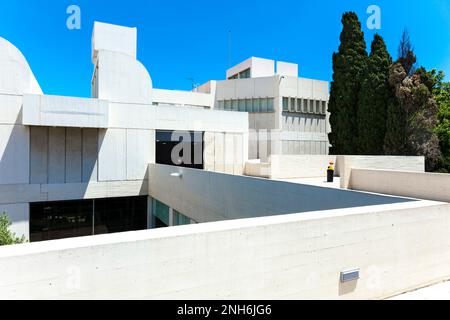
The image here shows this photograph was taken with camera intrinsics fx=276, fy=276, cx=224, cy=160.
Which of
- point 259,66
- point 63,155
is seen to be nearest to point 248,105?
point 259,66

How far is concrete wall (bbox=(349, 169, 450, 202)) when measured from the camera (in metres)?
6.46

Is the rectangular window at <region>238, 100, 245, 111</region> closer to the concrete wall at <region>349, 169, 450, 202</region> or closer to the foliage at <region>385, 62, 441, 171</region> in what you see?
the foliage at <region>385, 62, 441, 171</region>

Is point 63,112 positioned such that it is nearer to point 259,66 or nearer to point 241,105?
point 241,105

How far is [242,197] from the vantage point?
9695 mm

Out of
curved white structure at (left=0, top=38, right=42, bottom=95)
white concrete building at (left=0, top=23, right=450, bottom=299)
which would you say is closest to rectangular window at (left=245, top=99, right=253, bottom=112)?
white concrete building at (left=0, top=23, right=450, bottom=299)

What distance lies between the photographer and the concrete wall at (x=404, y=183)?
6463 millimetres

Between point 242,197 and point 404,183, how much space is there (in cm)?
485

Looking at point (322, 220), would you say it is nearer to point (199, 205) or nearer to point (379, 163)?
point (199, 205)

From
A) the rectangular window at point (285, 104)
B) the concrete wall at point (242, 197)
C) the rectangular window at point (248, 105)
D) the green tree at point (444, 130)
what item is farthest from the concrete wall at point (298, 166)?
the rectangular window at point (248, 105)

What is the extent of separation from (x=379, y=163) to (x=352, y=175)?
25.3ft

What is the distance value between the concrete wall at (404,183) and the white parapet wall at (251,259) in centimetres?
141

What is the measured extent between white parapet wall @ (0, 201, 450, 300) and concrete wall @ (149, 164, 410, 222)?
1574 millimetres
